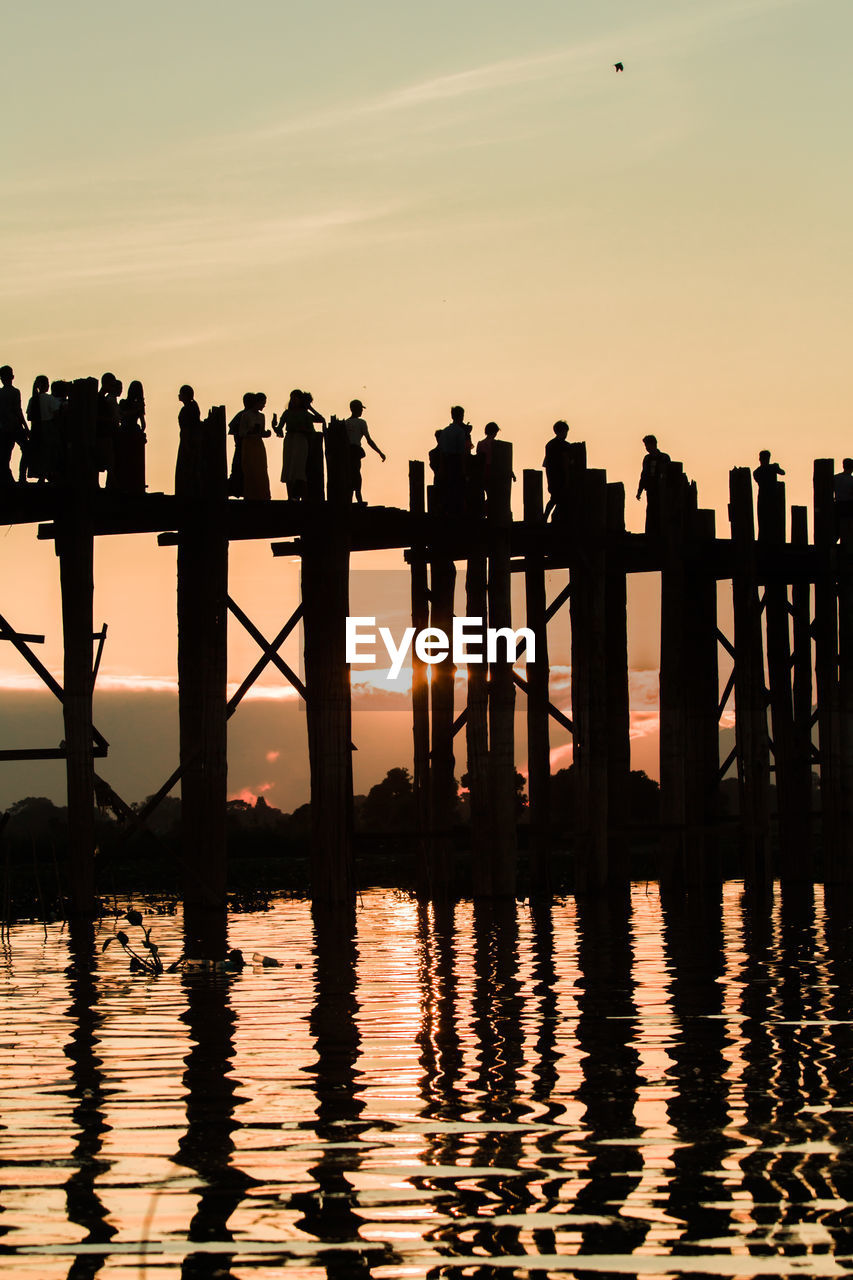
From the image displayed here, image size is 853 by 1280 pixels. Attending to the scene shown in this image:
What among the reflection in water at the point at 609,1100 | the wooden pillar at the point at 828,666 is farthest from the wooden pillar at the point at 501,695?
the wooden pillar at the point at 828,666

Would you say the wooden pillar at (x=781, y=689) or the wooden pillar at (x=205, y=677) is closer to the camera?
the wooden pillar at (x=205, y=677)

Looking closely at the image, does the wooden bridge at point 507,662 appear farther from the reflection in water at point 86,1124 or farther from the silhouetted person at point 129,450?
the reflection in water at point 86,1124

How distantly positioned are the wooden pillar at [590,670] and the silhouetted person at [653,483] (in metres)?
1.32

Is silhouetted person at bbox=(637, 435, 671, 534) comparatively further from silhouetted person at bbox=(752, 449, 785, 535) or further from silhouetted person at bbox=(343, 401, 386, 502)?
silhouetted person at bbox=(343, 401, 386, 502)

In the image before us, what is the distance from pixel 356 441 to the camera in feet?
62.4

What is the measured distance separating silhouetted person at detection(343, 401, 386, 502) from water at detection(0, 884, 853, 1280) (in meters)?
6.17

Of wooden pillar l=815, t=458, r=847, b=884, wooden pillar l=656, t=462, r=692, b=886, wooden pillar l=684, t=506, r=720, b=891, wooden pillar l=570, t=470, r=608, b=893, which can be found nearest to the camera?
wooden pillar l=570, t=470, r=608, b=893

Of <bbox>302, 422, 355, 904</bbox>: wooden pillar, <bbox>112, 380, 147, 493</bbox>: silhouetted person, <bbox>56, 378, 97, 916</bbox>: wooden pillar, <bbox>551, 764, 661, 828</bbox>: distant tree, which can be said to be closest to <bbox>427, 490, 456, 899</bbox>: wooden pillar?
<bbox>302, 422, 355, 904</bbox>: wooden pillar

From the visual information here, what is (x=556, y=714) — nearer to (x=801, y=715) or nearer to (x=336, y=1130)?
(x=801, y=715)

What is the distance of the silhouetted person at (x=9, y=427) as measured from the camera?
17484mm

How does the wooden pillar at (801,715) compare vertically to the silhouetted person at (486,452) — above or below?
below

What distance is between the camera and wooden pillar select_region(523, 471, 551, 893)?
2152 centimetres

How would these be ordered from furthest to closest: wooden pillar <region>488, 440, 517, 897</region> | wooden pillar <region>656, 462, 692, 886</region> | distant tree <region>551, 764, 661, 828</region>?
distant tree <region>551, 764, 661, 828</region> → wooden pillar <region>656, 462, 692, 886</region> → wooden pillar <region>488, 440, 517, 897</region>

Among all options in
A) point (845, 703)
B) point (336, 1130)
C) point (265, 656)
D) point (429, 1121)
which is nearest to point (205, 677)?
point (265, 656)
